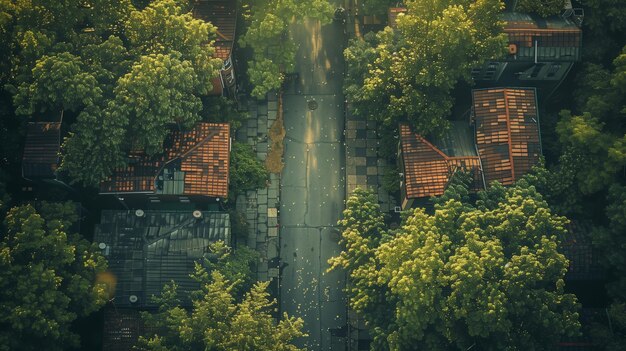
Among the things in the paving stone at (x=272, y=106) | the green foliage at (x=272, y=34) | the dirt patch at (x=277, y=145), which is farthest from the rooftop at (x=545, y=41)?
the paving stone at (x=272, y=106)

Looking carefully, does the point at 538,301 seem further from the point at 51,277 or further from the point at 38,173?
the point at 38,173

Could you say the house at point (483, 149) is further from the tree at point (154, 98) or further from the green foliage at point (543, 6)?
the tree at point (154, 98)

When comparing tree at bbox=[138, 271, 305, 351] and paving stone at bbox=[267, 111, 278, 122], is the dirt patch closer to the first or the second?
paving stone at bbox=[267, 111, 278, 122]

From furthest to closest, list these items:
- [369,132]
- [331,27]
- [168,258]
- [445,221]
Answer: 1. [331,27]
2. [369,132]
3. [168,258]
4. [445,221]

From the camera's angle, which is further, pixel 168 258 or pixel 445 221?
pixel 168 258

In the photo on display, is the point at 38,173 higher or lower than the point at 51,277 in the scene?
higher

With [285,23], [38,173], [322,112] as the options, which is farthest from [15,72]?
[322,112]
